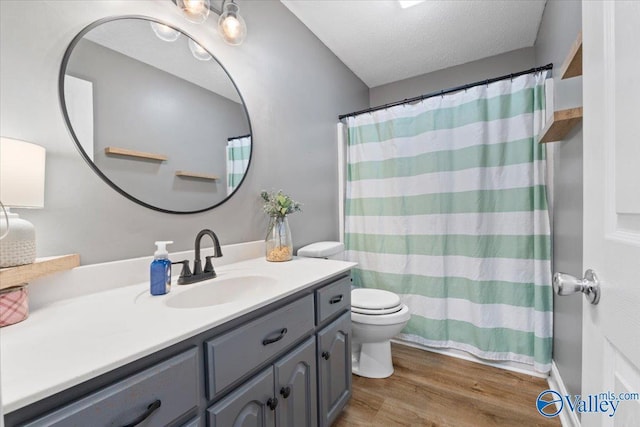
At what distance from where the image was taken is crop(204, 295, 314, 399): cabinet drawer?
2.32ft

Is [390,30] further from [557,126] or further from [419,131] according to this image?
[557,126]

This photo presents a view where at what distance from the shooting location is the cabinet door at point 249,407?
2.35ft

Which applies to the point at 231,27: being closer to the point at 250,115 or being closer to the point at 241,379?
the point at 250,115

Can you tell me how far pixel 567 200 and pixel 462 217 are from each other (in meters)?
0.61

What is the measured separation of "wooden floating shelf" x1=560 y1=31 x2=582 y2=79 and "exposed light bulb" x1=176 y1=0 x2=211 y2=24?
4.76ft

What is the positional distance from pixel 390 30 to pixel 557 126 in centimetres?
138

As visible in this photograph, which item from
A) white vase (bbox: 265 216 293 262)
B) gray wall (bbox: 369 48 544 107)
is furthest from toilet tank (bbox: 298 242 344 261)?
gray wall (bbox: 369 48 544 107)

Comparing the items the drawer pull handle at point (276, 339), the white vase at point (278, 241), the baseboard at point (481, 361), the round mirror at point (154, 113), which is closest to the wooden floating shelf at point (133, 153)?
the round mirror at point (154, 113)

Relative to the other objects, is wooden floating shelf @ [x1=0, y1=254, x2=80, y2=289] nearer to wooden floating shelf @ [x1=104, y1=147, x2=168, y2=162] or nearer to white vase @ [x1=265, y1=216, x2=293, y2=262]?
wooden floating shelf @ [x1=104, y1=147, x2=168, y2=162]

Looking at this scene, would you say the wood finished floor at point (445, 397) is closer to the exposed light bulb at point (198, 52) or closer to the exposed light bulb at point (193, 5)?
the exposed light bulb at point (198, 52)

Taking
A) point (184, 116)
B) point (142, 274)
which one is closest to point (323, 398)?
point (142, 274)
